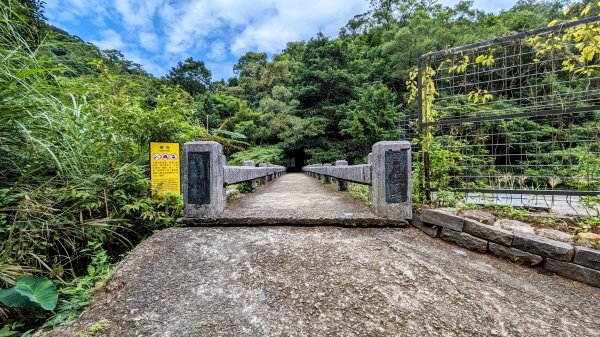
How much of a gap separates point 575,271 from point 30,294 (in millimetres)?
3537

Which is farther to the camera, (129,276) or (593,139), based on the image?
(593,139)

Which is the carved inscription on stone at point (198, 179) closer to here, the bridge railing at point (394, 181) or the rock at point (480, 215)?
the bridge railing at point (394, 181)

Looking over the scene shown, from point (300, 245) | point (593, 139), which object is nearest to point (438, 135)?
point (593, 139)

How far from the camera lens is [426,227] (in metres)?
2.46

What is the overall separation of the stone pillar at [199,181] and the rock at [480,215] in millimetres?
2469

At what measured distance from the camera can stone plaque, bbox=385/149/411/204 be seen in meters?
2.55

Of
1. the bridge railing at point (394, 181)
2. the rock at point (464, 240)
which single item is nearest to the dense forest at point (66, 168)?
the bridge railing at point (394, 181)

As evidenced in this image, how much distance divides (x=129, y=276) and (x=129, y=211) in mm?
952

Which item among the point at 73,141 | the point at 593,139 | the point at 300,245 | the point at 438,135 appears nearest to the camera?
the point at 300,245

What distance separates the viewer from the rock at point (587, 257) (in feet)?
5.52

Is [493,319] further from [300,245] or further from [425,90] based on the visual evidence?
[425,90]

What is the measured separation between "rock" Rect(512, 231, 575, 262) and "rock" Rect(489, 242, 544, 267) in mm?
33

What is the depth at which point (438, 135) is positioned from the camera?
3.24 metres

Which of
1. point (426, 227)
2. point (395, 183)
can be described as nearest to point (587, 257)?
point (426, 227)
